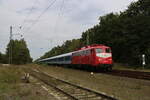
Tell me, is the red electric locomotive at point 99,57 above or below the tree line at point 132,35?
below

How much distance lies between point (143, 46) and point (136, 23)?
4432 mm

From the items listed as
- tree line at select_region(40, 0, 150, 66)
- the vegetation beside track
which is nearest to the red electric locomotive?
the vegetation beside track

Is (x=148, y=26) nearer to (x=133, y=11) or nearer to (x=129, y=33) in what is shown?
(x=129, y=33)

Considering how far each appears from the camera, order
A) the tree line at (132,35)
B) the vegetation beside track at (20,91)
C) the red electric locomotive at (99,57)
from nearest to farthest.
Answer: the vegetation beside track at (20,91) → the red electric locomotive at (99,57) → the tree line at (132,35)

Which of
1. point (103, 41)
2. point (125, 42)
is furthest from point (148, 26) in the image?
point (103, 41)

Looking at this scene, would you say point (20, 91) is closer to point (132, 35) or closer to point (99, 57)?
point (99, 57)

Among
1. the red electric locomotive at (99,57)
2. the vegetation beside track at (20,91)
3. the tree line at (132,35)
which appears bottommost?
the vegetation beside track at (20,91)

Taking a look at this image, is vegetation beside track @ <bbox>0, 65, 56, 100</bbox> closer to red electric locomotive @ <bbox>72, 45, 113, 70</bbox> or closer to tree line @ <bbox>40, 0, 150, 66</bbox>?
red electric locomotive @ <bbox>72, 45, 113, 70</bbox>

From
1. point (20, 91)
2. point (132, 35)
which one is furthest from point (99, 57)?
point (132, 35)

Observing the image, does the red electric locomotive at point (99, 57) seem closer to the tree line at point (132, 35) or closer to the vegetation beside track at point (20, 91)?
the vegetation beside track at point (20, 91)

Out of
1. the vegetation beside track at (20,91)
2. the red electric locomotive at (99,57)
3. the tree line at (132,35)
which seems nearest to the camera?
the vegetation beside track at (20,91)

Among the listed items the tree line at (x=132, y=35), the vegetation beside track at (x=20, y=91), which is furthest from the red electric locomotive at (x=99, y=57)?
the tree line at (x=132, y=35)

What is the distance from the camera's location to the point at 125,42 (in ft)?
141

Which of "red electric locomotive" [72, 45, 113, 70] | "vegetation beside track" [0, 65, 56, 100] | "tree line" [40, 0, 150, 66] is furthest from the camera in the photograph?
"tree line" [40, 0, 150, 66]
